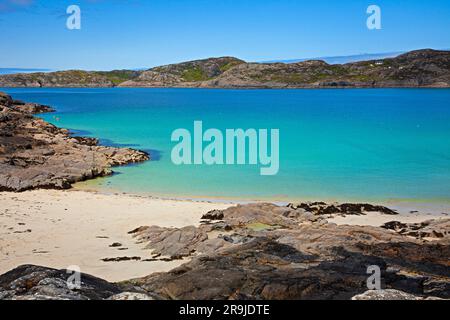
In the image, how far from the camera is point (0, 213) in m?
22.6

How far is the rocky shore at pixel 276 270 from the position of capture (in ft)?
22.8

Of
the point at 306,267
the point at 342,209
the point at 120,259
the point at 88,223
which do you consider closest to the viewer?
the point at 306,267

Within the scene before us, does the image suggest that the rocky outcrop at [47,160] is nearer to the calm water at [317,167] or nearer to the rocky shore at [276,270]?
the calm water at [317,167]

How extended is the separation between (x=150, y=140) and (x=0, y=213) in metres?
36.6

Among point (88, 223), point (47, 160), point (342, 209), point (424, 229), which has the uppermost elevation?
point (47, 160)

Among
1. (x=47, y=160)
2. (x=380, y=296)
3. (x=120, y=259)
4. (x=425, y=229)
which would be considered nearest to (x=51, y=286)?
(x=380, y=296)

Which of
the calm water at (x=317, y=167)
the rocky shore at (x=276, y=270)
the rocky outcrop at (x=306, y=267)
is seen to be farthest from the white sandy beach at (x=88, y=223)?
the calm water at (x=317, y=167)

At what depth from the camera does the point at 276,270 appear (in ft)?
33.1

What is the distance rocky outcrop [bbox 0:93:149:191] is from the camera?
30359 mm

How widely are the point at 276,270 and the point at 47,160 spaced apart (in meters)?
29.8

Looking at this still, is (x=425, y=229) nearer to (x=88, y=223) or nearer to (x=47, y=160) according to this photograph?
(x=88, y=223)

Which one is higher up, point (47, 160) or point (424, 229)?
point (47, 160)

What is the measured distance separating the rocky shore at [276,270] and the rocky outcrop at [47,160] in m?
14.7

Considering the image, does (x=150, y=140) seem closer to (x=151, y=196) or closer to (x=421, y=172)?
(x=151, y=196)
